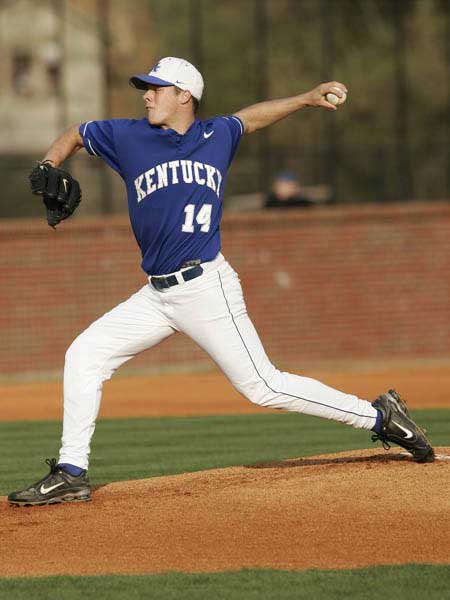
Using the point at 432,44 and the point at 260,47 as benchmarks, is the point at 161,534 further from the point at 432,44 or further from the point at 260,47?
the point at 432,44

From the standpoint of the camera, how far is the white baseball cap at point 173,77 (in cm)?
642

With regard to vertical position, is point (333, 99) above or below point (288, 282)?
above

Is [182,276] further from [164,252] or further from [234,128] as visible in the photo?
[234,128]

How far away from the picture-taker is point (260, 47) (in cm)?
1992

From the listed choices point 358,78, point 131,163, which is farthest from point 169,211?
point 358,78

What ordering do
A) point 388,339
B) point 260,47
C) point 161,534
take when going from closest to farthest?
point 161,534, point 388,339, point 260,47

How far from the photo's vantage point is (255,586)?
502 cm

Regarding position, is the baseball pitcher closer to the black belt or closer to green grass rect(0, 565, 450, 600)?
the black belt

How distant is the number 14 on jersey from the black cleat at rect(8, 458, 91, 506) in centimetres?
137

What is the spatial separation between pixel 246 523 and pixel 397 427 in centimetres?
127

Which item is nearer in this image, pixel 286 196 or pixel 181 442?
pixel 181 442

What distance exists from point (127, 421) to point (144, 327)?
5087 mm

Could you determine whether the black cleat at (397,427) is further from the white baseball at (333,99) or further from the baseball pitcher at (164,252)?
the white baseball at (333,99)

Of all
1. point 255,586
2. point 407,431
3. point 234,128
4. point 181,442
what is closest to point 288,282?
point 181,442
